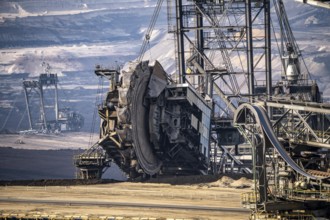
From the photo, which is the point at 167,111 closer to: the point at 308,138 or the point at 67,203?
the point at 67,203

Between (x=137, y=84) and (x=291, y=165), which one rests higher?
(x=137, y=84)

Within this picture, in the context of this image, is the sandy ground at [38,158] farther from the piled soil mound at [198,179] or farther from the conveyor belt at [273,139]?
the conveyor belt at [273,139]

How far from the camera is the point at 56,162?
119375 millimetres

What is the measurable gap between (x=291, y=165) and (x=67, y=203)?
555 inches

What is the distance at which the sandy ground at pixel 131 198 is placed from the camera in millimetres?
57406

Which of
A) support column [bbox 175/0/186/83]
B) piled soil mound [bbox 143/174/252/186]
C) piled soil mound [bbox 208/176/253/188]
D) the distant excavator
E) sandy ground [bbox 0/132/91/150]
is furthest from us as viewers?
the distant excavator

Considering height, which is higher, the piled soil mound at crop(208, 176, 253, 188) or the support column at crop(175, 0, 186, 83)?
the support column at crop(175, 0, 186, 83)

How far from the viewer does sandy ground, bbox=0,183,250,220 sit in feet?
188

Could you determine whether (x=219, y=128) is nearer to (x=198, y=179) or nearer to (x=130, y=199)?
(x=198, y=179)

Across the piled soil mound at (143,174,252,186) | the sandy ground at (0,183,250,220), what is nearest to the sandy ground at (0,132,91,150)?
the piled soil mound at (143,174,252,186)

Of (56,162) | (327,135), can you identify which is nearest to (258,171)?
(327,135)

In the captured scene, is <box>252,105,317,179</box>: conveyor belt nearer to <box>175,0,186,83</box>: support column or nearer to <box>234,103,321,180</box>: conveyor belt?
<box>234,103,321,180</box>: conveyor belt

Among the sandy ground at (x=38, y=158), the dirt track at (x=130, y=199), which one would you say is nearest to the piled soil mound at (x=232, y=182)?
the dirt track at (x=130, y=199)

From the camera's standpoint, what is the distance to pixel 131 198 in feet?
213
